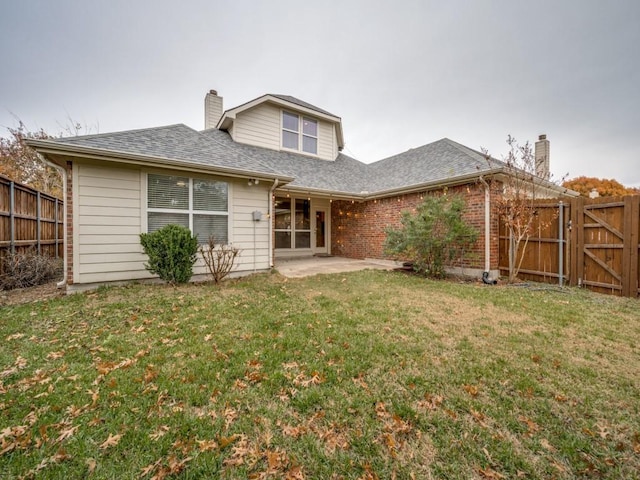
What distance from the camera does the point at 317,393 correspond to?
2357mm

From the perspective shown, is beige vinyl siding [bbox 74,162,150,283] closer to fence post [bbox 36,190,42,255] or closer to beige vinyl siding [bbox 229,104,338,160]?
fence post [bbox 36,190,42,255]

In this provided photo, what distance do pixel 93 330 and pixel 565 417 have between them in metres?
5.53

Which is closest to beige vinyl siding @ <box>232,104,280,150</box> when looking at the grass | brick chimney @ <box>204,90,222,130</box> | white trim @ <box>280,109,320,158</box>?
white trim @ <box>280,109,320,158</box>

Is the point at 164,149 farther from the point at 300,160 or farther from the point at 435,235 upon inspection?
the point at 435,235

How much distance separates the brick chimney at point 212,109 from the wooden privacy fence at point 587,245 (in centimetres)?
1256

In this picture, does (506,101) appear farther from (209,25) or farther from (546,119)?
(209,25)

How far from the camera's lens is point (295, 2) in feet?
33.1

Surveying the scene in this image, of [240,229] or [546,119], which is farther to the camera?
[546,119]

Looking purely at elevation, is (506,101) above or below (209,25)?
below

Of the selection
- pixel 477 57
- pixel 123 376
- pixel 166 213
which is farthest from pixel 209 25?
pixel 123 376

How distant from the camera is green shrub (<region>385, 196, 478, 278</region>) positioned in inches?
284

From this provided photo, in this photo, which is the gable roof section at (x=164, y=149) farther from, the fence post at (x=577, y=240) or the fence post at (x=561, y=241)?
the fence post at (x=577, y=240)

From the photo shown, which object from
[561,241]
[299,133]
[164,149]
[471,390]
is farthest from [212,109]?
[561,241]

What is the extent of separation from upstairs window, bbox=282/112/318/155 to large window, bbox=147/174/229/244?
586 centimetres
